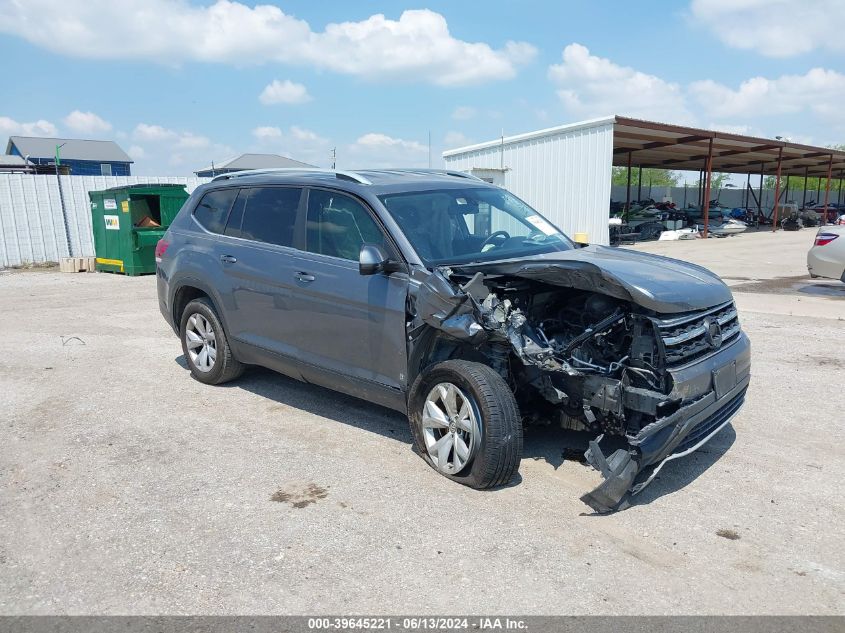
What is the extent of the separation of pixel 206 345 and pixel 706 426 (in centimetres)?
424

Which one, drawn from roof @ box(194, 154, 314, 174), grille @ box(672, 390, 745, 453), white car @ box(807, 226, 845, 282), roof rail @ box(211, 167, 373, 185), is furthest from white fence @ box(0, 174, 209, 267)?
roof @ box(194, 154, 314, 174)

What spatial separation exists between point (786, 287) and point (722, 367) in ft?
33.6

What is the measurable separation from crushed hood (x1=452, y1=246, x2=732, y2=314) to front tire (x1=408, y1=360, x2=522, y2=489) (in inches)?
25.8

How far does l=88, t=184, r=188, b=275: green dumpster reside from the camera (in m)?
15.7

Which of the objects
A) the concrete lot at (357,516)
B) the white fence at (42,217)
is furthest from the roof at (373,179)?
the white fence at (42,217)

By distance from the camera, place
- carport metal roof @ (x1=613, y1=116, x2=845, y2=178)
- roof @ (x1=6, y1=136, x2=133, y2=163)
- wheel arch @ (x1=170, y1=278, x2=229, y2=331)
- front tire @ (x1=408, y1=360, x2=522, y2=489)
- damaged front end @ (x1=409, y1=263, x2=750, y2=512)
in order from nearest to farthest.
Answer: damaged front end @ (x1=409, y1=263, x2=750, y2=512) → front tire @ (x1=408, y1=360, x2=522, y2=489) → wheel arch @ (x1=170, y1=278, x2=229, y2=331) → carport metal roof @ (x1=613, y1=116, x2=845, y2=178) → roof @ (x1=6, y1=136, x2=133, y2=163)

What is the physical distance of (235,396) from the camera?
19.7 feet

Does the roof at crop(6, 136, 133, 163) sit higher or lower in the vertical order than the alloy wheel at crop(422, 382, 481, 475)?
higher

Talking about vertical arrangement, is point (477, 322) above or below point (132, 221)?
below

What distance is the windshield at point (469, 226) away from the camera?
462cm

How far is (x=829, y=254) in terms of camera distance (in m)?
11.5

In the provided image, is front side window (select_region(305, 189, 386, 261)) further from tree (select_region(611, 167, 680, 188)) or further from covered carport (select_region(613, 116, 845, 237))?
tree (select_region(611, 167, 680, 188))

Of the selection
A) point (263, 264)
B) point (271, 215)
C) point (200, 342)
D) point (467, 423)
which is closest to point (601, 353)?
point (467, 423)

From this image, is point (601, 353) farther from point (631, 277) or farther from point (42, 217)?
point (42, 217)
